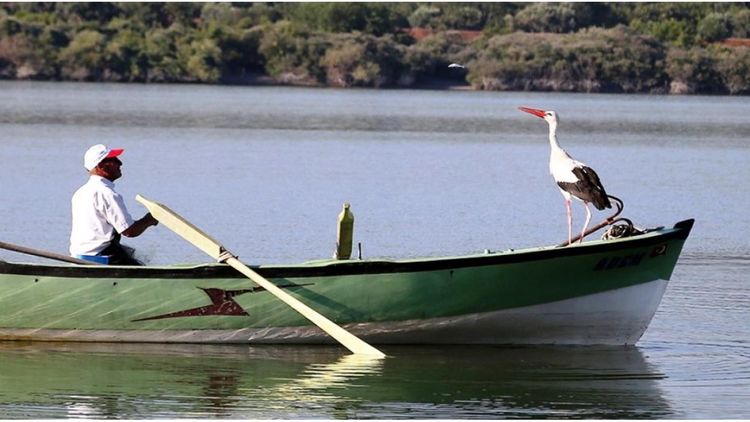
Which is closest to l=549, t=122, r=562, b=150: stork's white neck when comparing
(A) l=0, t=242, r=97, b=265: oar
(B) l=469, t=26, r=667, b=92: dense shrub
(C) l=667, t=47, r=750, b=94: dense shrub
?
(A) l=0, t=242, r=97, b=265: oar

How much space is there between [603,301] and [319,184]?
15.5 m

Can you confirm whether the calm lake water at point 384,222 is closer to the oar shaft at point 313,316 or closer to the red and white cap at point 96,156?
the oar shaft at point 313,316

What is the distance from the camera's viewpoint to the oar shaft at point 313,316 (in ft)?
42.9

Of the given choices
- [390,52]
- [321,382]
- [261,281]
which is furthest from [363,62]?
[321,382]

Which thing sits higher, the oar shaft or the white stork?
the white stork

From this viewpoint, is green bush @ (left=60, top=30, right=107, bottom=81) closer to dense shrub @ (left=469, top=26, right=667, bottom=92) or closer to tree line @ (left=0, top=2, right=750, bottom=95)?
tree line @ (left=0, top=2, right=750, bottom=95)

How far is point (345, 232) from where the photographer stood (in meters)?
13.8

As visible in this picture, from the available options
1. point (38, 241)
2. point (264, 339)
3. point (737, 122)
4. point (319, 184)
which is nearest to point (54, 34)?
point (737, 122)

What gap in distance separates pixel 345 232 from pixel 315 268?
2.40 feet

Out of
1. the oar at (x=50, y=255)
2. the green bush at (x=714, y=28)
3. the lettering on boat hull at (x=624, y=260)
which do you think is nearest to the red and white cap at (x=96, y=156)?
the oar at (x=50, y=255)

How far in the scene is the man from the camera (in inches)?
523

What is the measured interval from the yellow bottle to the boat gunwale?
60 cm

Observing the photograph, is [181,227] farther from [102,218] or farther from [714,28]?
[714,28]

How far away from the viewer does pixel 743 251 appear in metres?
20.9
